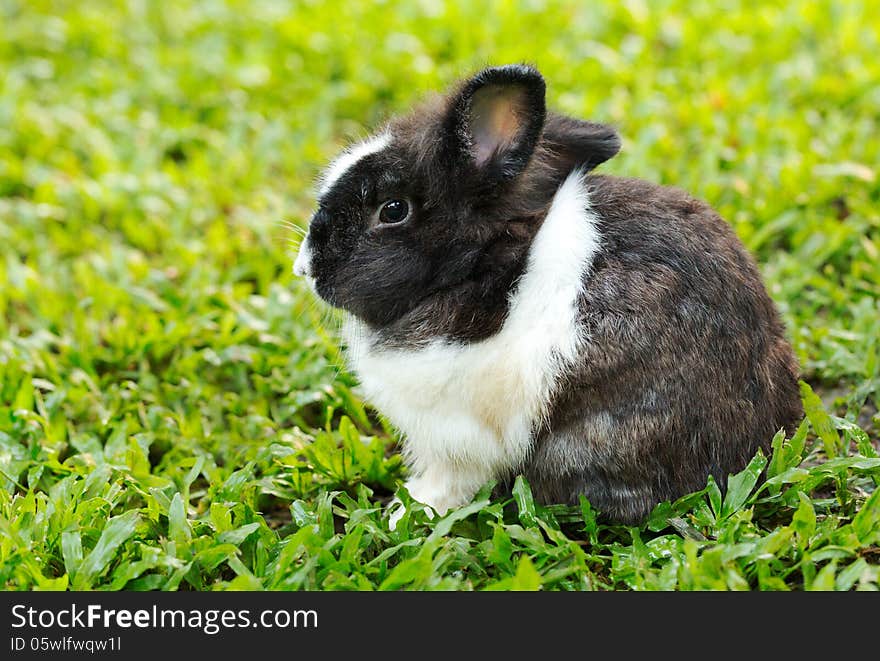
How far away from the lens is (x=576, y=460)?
11.6ft

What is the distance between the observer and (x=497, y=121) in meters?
3.51

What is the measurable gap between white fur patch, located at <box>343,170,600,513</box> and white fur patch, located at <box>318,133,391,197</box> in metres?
0.58

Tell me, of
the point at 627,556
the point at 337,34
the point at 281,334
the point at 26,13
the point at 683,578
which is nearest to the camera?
the point at 683,578

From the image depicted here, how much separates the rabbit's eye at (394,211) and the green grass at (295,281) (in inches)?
32.8

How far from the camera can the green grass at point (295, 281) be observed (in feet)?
→ 11.5

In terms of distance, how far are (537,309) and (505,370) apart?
0.22 meters

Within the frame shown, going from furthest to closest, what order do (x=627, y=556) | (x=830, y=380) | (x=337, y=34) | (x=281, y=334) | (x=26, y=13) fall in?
(x=26, y=13), (x=337, y=34), (x=281, y=334), (x=830, y=380), (x=627, y=556)

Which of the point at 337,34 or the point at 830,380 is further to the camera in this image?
the point at 337,34

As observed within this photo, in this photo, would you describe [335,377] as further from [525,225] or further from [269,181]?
[269,181]

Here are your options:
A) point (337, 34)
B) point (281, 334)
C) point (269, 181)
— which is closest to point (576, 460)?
point (281, 334)

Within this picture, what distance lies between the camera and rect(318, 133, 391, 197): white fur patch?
3.71m

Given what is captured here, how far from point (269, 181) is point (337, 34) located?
1.56m

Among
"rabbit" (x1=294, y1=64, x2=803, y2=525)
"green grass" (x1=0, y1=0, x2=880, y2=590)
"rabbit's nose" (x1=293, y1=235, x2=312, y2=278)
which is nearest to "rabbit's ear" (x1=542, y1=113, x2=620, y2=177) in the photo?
"rabbit" (x1=294, y1=64, x2=803, y2=525)

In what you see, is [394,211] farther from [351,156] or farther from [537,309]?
[537,309]
